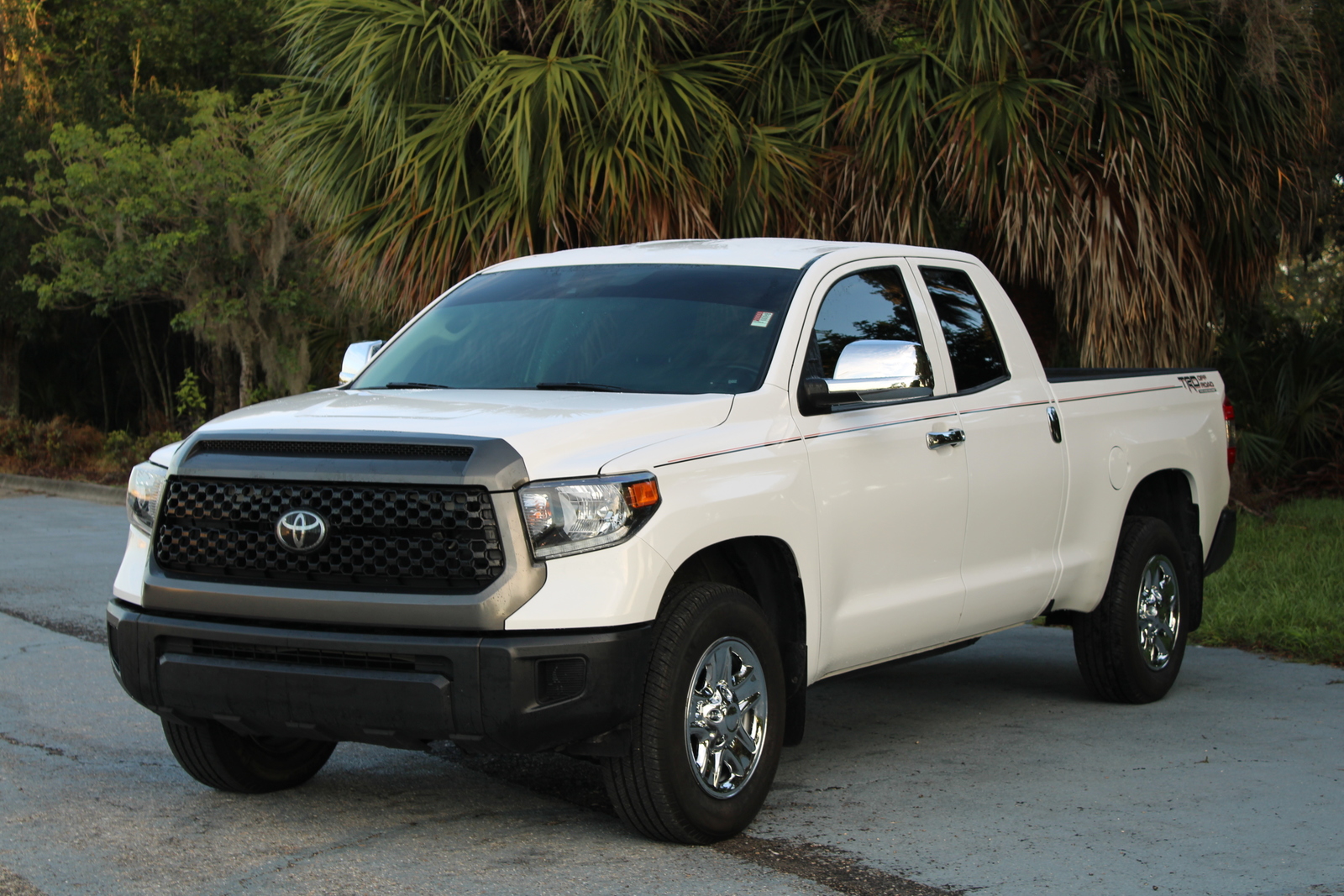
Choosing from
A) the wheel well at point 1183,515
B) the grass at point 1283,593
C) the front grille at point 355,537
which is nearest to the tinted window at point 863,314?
the front grille at point 355,537

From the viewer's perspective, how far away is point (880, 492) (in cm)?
564

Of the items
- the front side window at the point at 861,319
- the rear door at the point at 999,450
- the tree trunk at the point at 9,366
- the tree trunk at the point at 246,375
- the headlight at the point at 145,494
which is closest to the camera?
the headlight at the point at 145,494

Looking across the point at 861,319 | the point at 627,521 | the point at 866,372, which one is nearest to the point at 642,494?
the point at 627,521

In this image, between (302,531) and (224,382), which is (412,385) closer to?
(302,531)

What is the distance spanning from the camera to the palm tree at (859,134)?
11.2 m

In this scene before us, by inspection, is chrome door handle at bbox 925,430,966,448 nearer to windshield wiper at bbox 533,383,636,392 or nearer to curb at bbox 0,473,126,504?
windshield wiper at bbox 533,383,636,392

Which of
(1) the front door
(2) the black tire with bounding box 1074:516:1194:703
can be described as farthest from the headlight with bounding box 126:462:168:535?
(2) the black tire with bounding box 1074:516:1194:703

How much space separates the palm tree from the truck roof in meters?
4.72

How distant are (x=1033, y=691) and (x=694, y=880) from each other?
3463 millimetres

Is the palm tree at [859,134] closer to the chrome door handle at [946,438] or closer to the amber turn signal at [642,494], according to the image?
the chrome door handle at [946,438]

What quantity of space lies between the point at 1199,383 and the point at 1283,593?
2.59 metres

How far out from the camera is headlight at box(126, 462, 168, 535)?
5.13 metres

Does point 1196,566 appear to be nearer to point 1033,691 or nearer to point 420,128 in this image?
point 1033,691

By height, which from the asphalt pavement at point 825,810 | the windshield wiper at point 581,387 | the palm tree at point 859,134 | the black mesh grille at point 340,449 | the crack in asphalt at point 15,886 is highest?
the palm tree at point 859,134
